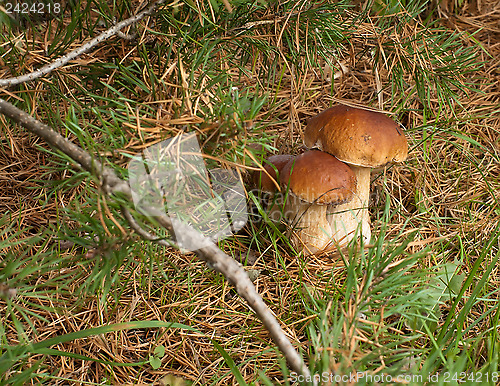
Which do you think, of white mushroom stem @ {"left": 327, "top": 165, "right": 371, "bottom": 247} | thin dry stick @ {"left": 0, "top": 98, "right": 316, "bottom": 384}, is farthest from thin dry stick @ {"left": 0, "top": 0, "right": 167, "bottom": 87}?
white mushroom stem @ {"left": 327, "top": 165, "right": 371, "bottom": 247}

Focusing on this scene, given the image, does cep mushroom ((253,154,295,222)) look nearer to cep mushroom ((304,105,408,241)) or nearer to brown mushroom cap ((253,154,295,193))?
brown mushroom cap ((253,154,295,193))

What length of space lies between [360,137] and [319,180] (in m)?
0.24

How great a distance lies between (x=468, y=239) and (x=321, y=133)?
77 cm

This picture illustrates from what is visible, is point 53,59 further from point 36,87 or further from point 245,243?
point 245,243

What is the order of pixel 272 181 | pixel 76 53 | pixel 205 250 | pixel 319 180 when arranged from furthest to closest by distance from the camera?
1. pixel 272 181
2. pixel 319 180
3. pixel 76 53
4. pixel 205 250

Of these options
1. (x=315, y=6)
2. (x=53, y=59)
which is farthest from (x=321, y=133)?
(x=53, y=59)

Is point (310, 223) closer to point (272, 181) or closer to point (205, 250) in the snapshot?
point (272, 181)

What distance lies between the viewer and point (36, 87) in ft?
4.11

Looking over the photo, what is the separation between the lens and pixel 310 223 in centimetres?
178

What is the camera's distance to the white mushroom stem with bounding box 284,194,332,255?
1.75 metres

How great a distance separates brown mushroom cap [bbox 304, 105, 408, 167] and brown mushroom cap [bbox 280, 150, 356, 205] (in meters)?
0.06

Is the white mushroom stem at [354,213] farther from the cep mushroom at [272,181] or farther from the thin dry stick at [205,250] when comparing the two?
the thin dry stick at [205,250]

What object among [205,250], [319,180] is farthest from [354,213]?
[205,250]

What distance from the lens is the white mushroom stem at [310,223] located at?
5.74 ft
